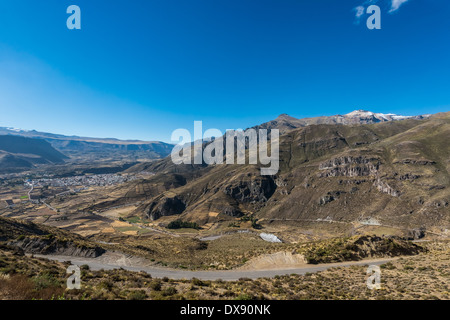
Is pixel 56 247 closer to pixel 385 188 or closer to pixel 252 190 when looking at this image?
pixel 252 190

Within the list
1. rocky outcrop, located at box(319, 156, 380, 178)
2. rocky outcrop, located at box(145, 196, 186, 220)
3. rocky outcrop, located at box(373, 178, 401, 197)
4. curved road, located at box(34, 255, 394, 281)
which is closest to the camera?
curved road, located at box(34, 255, 394, 281)

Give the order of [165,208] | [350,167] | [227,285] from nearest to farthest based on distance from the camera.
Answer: [227,285]
[350,167]
[165,208]

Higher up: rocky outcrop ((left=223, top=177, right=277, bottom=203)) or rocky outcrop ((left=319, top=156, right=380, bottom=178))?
rocky outcrop ((left=319, top=156, right=380, bottom=178))

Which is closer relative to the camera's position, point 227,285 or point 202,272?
point 227,285

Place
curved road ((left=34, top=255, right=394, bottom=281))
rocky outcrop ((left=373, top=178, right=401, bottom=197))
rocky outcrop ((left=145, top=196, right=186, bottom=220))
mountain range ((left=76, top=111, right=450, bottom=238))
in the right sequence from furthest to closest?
rocky outcrop ((left=145, top=196, right=186, bottom=220)) → rocky outcrop ((left=373, top=178, right=401, bottom=197)) → mountain range ((left=76, top=111, right=450, bottom=238)) → curved road ((left=34, top=255, right=394, bottom=281))

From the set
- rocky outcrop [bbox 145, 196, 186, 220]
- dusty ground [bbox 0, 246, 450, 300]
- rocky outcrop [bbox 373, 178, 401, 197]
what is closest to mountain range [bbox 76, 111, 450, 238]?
rocky outcrop [bbox 145, 196, 186, 220]

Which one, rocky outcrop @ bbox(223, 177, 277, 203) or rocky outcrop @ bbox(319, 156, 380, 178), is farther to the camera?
rocky outcrop @ bbox(223, 177, 277, 203)

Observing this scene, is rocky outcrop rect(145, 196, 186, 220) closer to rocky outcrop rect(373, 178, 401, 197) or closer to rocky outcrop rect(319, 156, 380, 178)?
rocky outcrop rect(319, 156, 380, 178)

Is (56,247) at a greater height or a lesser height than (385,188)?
greater

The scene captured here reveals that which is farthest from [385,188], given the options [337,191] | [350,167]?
[350,167]
